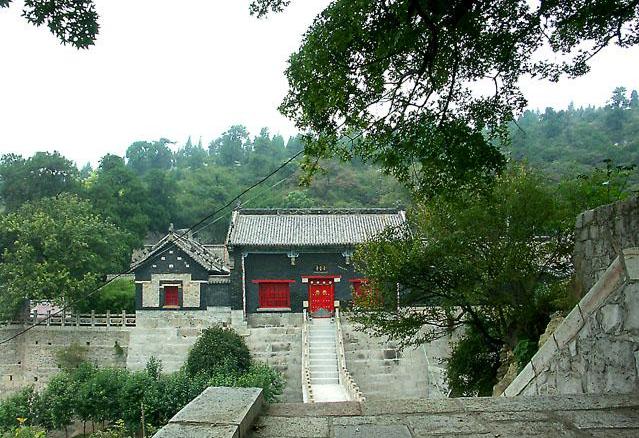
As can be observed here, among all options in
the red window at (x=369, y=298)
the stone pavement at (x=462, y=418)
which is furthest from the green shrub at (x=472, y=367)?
the stone pavement at (x=462, y=418)

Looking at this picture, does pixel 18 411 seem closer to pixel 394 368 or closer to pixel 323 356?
pixel 323 356

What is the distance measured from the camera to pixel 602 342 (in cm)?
358

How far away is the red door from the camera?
69.3 ft

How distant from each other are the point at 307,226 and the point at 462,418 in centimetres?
1914

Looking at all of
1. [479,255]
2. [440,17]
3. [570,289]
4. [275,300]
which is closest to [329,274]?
[275,300]

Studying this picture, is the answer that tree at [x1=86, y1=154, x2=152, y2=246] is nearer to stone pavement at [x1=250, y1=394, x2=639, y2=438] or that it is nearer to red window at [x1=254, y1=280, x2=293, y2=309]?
red window at [x1=254, y1=280, x2=293, y2=309]

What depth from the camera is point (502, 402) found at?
314 centimetres

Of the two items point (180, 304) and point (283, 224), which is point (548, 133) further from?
point (180, 304)

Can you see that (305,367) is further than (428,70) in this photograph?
Yes

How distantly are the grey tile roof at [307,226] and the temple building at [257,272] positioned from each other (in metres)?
0.04

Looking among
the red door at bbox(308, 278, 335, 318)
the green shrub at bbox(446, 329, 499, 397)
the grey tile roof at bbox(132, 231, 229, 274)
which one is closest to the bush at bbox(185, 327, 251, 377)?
the grey tile roof at bbox(132, 231, 229, 274)

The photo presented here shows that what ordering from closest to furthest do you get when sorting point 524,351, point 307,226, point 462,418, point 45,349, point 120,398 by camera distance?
1. point 462,418
2. point 524,351
3. point 120,398
4. point 45,349
5. point 307,226

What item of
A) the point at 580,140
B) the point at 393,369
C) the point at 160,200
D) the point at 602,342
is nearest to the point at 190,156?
the point at 160,200

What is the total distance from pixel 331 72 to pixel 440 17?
3.62 feet
